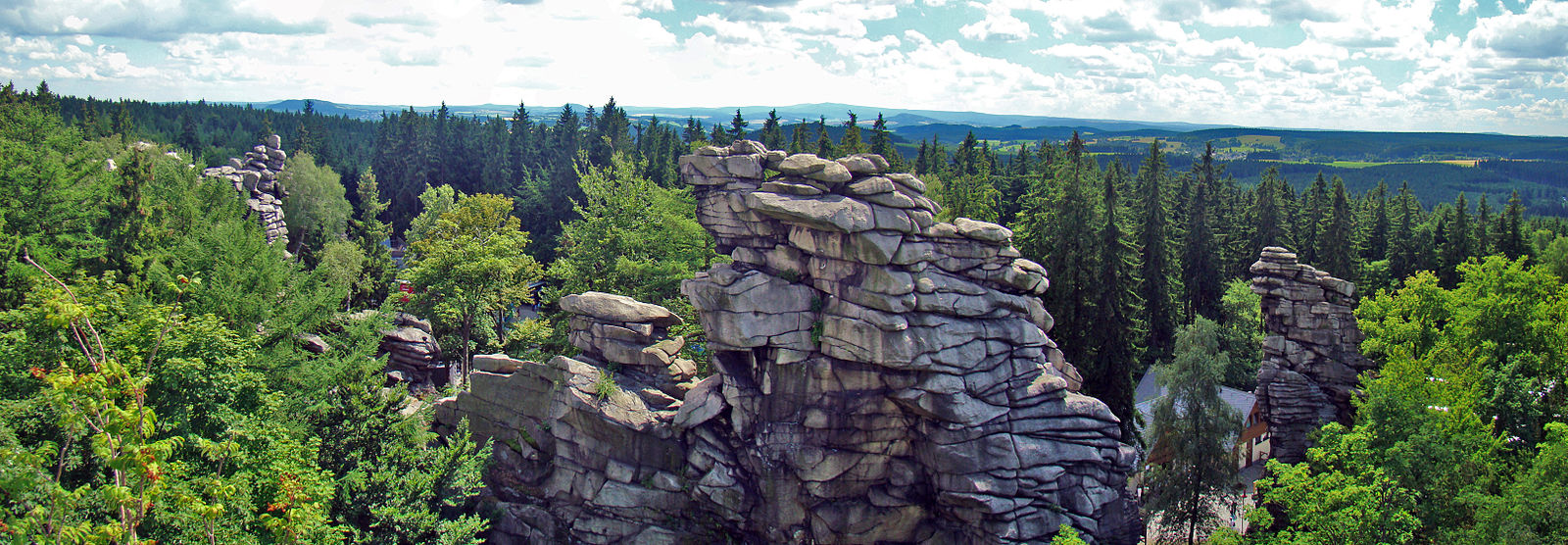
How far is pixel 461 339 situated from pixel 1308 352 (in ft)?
119

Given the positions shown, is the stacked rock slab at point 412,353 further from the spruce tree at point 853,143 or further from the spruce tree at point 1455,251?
the spruce tree at point 1455,251

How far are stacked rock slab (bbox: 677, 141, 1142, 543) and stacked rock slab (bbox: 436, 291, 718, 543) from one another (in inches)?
56.8

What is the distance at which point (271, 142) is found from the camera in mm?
86875

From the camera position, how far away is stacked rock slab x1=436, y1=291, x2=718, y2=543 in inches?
1071

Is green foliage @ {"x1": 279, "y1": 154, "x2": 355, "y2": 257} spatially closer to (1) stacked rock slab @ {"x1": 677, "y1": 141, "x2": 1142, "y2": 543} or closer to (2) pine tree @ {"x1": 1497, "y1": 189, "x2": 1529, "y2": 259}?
(1) stacked rock slab @ {"x1": 677, "y1": 141, "x2": 1142, "y2": 543}

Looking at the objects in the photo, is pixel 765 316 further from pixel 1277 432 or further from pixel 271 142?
pixel 271 142

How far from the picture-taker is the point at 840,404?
25562mm

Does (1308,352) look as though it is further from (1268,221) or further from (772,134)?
(772,134)

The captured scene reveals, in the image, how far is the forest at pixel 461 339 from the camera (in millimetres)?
18266

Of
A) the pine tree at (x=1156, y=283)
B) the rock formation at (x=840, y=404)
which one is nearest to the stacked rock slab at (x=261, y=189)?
the rock formation at (x=840, y=404)

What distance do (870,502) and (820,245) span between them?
27.5 ft

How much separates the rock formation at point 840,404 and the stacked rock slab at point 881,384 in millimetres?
63

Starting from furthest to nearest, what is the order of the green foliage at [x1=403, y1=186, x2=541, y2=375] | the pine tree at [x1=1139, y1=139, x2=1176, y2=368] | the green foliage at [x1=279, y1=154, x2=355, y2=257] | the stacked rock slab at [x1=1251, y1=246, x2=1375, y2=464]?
the green foliage at [x1=279, y1=154, x2=355, y2=257]
the pine tree at [x1=1139, y1=139, x2=1176, y2=368]
the green foliage at [x1=403, y1=186, x2=541, y2=375]
the stacked rock slab at [x1=1251, y1=246, x2=1375, y2=464]

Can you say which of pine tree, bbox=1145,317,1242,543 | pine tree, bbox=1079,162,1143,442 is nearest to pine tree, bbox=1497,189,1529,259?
pine tree, bbox=1079,162,1143,442
